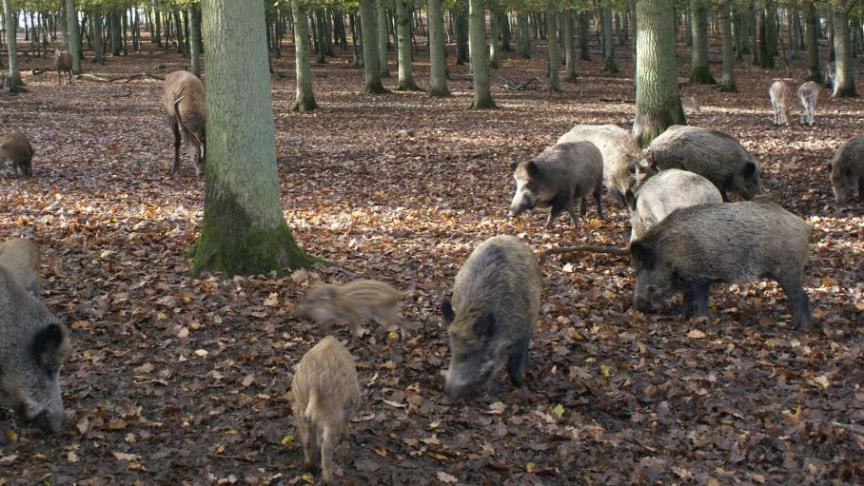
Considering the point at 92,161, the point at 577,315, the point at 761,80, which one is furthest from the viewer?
the point at 761,80

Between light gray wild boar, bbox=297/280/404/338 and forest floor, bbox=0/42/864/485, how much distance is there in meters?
0.24

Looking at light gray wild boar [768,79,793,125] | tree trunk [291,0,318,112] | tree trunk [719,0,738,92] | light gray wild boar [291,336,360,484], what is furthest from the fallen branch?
tree trunk [719,0,738,92]

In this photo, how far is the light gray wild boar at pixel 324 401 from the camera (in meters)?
5.19

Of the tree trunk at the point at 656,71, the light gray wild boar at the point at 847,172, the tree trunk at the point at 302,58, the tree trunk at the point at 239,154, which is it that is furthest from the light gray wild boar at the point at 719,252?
the tree trunk at the point at 302,58

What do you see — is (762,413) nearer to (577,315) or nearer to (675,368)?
(675,368)

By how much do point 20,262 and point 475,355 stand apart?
4102 millimetres

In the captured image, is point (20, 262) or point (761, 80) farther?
point (761, 80)

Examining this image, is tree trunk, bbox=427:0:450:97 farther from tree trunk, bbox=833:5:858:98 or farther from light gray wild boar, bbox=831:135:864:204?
light gray wild boar, bbox=831:135:864:204

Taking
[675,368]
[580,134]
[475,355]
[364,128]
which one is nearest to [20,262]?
[475,355]

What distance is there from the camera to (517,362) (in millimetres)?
7074

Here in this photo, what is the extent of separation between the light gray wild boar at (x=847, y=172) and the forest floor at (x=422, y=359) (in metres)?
0.21

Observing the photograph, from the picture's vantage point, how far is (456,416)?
6.50 metres

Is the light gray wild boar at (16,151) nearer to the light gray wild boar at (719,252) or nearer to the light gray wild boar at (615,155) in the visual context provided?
the light gray wild boar at (615,155)

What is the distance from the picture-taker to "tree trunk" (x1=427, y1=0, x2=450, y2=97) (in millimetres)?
28391
